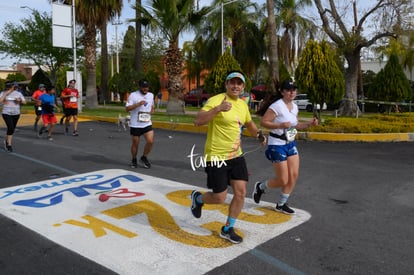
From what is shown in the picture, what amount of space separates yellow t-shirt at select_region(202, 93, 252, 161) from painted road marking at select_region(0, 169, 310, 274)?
882mm

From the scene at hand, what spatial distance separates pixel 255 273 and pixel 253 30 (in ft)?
110

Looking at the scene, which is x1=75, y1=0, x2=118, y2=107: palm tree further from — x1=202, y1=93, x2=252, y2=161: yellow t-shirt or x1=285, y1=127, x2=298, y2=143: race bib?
x1=202, y1=93, x2=252, y2=161: yellow t-shirt

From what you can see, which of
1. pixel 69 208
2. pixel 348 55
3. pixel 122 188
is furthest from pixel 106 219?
pixel 348 55

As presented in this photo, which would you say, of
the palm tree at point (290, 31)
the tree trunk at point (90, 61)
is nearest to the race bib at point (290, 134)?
the tree trunk at point (90, 61)

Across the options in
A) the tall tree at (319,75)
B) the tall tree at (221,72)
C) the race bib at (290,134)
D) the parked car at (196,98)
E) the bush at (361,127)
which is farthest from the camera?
the parked car at (196,98)

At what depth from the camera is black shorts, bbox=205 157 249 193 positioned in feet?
13.1

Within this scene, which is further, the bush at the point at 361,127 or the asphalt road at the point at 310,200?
the bush at the point at 361,127

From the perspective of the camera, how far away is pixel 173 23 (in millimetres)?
18938

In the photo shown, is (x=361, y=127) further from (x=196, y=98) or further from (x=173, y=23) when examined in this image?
(x=196, y=98)

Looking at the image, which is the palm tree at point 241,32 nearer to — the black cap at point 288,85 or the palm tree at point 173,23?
the palm tree at point 173,23

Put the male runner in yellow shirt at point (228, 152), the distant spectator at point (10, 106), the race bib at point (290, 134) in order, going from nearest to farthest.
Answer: the male runner in yellow shirt at point (228, 152) → the race bib at point (290, 134) → the distant spectator at point (10, 106)

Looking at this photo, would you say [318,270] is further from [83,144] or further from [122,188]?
[83,144]

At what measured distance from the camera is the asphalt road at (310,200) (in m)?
3.57

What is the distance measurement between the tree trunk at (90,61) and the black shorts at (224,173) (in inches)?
866
